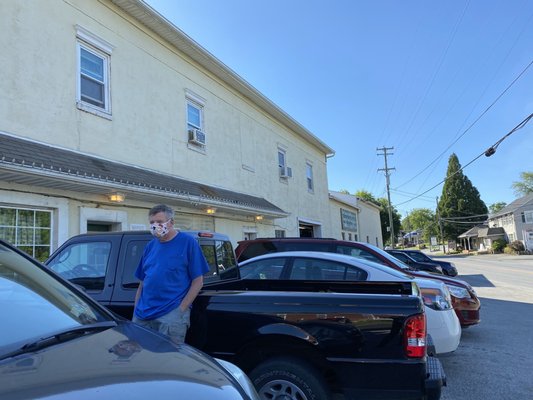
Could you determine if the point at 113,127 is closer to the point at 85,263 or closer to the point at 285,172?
the point at 85,263

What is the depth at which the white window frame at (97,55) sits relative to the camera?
9430 mm

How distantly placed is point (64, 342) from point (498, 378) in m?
5.58

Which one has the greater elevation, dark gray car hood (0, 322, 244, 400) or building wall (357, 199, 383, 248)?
building wall (357, 199, 383, 248)

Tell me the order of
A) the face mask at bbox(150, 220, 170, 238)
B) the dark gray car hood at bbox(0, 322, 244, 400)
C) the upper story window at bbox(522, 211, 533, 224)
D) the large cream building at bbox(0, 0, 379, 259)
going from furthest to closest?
the upper story window at bbox(522, 211, 533, 224), the large cream building at bbox(0, 0, 379, 259), the face mask at bbox(150, 220, 170, 238), the dark gray car hood at bbox(0, 322, 244, 400)

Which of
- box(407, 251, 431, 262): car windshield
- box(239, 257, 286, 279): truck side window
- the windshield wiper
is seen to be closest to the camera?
the windshield wiper

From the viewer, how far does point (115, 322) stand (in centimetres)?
265

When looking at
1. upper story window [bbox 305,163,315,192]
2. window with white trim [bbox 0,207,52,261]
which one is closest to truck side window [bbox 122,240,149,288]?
window with white trim [bbox 0,207,52,261]

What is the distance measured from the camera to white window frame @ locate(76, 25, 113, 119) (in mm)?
9430

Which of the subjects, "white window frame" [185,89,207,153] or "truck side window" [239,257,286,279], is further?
"white window frame" [185,89,207,153]

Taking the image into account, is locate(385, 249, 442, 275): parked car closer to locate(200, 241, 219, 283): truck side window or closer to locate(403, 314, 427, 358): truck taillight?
locate(200, 241, 219, 283): truck side window

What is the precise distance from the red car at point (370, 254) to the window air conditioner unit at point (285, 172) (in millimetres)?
10474

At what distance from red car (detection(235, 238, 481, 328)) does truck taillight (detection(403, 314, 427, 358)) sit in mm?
4234

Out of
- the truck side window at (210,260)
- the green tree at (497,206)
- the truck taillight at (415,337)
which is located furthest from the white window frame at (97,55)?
the green tree at (497,206)

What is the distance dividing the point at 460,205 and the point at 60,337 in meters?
81.4
